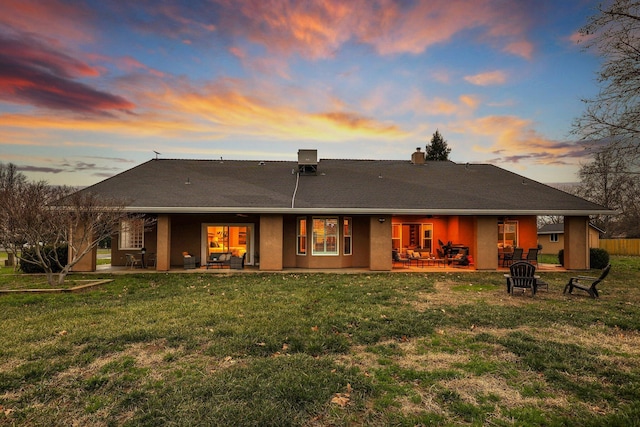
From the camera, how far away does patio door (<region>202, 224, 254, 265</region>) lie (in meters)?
16.4

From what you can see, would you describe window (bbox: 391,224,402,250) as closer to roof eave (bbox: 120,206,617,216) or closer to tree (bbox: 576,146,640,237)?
roof eave (bbox: 120,206,617,216)

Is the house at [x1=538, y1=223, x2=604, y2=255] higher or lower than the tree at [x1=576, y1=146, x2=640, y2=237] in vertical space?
lower

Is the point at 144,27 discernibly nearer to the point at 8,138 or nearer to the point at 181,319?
the point at 181,319

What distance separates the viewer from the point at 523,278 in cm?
955

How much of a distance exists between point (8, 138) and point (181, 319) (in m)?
20.8

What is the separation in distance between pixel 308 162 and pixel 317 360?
15.1 m

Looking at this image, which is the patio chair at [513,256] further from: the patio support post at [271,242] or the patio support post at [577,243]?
the patio support post at [271,242]

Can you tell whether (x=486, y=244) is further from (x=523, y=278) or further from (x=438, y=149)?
(x=438, y=149)

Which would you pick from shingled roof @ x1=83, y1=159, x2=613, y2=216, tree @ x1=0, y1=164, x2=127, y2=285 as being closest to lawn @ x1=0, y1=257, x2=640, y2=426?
tree @ x1=0, y1=164, x2=127, y2=285

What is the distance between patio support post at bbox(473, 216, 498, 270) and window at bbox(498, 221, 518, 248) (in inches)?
156

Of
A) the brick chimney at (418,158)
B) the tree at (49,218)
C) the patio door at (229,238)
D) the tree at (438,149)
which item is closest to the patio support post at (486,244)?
the brick chimney at (418,158)

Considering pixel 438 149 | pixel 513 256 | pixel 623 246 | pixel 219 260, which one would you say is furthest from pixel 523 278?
pixel 438 149

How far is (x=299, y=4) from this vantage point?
1234 cm

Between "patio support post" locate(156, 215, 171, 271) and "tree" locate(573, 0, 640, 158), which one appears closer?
"tree" locate(573, 0, 640, 158)
